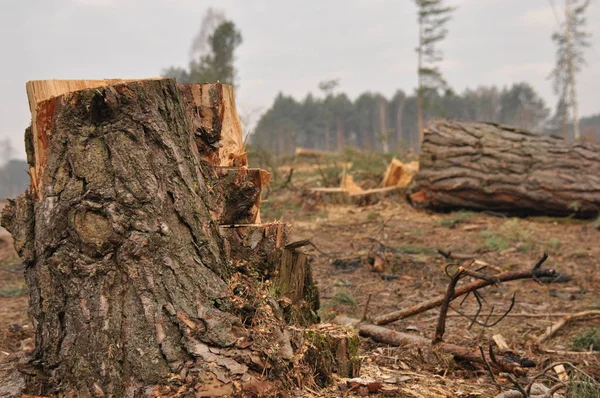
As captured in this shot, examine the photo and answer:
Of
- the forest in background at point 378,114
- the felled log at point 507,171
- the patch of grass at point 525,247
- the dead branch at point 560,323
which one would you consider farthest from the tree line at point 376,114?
the dead branch at point 560,323

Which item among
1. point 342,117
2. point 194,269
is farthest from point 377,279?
point 342,117

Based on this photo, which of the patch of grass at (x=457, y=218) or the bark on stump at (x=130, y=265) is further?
the patch of grass at (x=457, y=218)

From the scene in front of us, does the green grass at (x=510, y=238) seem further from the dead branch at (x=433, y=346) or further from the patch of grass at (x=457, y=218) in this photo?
the dead branch at (x=433, y=346)

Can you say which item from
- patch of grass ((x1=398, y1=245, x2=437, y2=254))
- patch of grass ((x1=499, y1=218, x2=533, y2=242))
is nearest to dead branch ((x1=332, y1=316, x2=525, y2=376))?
patch of grass ((x1=398, y1=245, x2=437, y2=254))

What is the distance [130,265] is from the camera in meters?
2.12

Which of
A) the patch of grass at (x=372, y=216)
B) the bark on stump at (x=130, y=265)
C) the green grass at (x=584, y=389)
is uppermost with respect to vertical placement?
the bark on stump at (x=130, y=265)

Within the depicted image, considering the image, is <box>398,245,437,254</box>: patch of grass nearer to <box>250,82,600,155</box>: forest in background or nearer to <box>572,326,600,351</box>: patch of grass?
<box>572,326,600,351</box>: patch of grass

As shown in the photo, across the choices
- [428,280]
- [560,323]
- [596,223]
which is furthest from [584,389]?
[596,223]

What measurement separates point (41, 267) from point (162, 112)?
0.86 meters

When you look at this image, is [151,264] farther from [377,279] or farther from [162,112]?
[377,279]

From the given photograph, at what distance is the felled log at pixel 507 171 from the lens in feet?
26.0

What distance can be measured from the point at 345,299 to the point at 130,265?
2.87 m

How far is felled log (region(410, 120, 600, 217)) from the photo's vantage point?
7910 millimetres

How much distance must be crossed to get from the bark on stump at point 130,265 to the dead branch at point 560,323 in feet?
7.64
